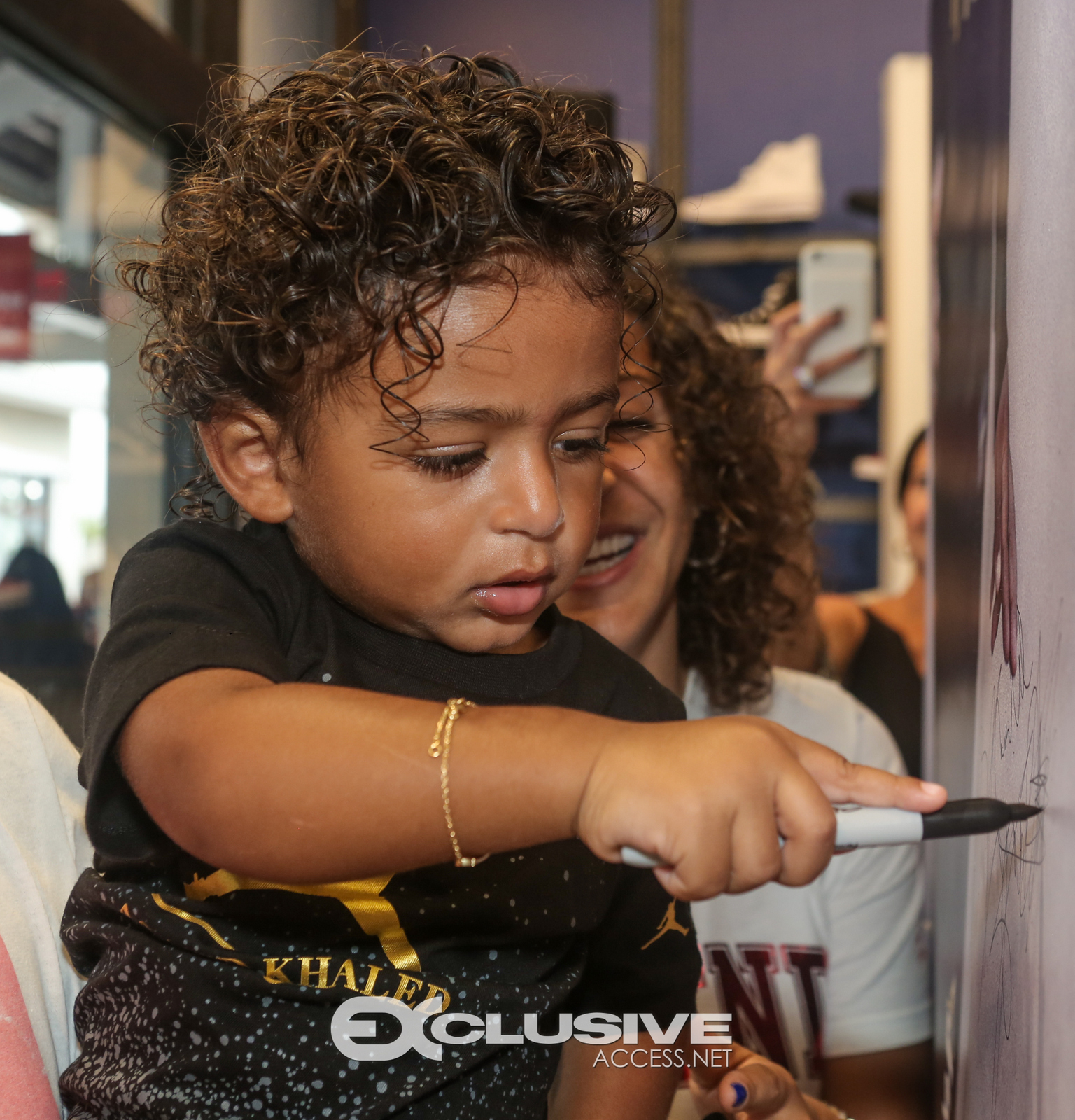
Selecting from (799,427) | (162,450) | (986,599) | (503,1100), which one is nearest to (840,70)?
(799,427)

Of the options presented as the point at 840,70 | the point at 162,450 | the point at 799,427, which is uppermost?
the point at 840,70

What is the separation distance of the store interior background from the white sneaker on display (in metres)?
0.06

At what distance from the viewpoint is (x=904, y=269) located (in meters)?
3.21

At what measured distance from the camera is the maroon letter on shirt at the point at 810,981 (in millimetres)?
1190

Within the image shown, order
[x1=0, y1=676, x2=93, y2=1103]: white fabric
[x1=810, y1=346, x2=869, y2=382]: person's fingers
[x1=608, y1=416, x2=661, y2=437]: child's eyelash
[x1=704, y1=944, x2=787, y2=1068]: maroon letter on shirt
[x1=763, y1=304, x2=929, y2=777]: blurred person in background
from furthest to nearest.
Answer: [x1=810, y1=346, x2=869, y2=382]: person's fingers < [x1=763, y1=304, x2=929, y2=777]: blurred person in background < [x1=704, y1=944, x2=787, y2=1068]: maroon letter on shirt < [x1=608, y1=416, x2=661, y2=437]: child's eyelash < [x1=0, y1=676, x2=93, y2=1103]: white fabric

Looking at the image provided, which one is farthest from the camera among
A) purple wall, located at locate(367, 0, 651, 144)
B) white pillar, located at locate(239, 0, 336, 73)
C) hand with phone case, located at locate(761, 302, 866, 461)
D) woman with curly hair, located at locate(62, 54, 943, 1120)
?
purple wall, located at locate(367, 0, 651, 144)

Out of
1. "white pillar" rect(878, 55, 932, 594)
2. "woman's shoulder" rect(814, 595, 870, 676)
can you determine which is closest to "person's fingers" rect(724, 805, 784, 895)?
"woman's shoulder" rect(814, 595, 870, 676)

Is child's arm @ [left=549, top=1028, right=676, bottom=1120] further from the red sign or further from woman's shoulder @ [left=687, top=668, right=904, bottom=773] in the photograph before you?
the red sign

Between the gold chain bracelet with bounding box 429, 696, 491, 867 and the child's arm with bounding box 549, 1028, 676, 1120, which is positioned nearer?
the gold chain bracelet with bounding box 429, 696, 491, 867

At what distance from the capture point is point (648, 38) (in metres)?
3.59

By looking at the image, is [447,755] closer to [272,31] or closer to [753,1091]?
[753,1091]

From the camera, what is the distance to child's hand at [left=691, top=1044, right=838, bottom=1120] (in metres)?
0.77

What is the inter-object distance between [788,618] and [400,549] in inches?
37.2

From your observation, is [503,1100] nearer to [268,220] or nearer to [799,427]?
[268,220]
